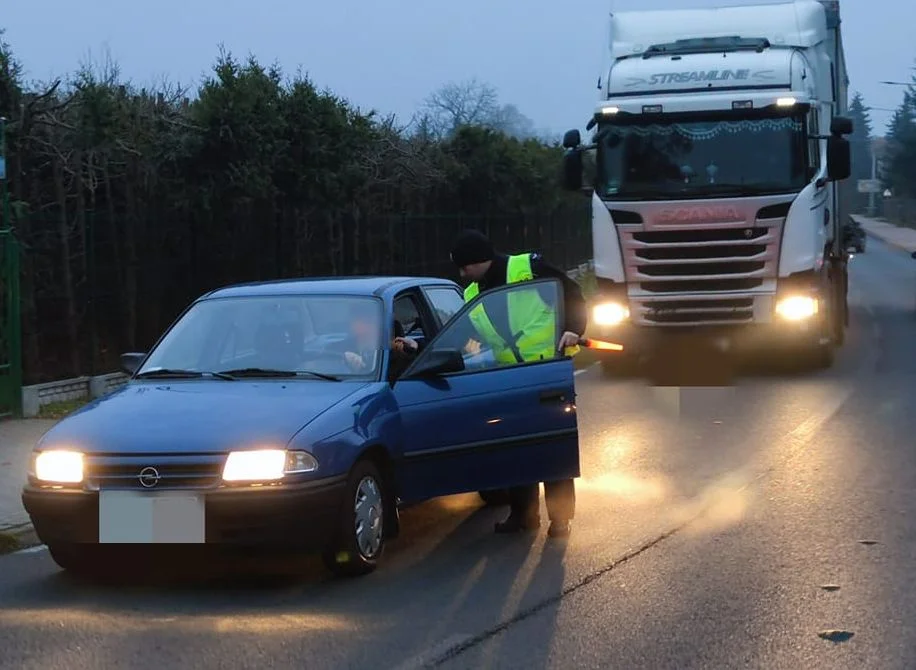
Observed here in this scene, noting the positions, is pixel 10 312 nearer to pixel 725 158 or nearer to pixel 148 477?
pixel 148 477

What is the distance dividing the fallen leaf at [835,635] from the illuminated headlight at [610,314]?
10476 millimetres

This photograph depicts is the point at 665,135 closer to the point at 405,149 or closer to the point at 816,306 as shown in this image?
A: the point at 816,306

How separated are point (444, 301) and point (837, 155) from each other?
8.73m

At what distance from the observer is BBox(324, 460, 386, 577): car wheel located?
21.9 feet

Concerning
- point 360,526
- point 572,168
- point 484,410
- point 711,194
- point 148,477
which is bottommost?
point 360,526

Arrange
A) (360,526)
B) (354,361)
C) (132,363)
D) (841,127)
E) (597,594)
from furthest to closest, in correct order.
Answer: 1. (841,127)
2. (132,363)
3. (354,361)
4. (360,526)
5. (597,594)

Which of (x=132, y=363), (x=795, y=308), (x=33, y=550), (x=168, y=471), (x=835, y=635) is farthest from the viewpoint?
(x=795, y=308)

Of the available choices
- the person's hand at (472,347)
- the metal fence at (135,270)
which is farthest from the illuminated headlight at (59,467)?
the metal fence at (135,270)

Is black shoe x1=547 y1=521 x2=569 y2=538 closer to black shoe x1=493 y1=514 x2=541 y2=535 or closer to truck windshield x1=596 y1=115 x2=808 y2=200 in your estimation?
black shoe x1=493 y1=514 x2=541 y2=535

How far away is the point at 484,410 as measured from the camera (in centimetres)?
771

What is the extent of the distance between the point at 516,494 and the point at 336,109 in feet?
42.9

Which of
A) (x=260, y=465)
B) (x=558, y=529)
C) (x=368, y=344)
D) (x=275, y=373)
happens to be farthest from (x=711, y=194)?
(x=260, y=465)

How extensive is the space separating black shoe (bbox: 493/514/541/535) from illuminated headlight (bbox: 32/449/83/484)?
8.36 ft

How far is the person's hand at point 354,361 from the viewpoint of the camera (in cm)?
751
